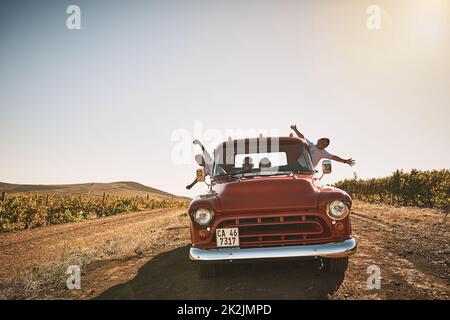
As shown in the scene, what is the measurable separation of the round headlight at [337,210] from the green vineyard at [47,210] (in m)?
17.8

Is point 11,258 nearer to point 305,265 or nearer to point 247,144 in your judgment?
point 247,144

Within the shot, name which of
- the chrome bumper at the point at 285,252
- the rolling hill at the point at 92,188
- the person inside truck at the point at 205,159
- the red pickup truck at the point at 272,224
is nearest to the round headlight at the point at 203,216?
the red pickup truck at the point at 272,224

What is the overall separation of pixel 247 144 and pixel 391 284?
309cm

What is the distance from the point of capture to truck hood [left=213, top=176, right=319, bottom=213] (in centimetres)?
373

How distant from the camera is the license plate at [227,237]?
3648 mm

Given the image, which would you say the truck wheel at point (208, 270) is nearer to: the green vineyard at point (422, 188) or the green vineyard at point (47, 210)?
the green vineyard at point (422, 188)

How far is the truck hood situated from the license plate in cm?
24

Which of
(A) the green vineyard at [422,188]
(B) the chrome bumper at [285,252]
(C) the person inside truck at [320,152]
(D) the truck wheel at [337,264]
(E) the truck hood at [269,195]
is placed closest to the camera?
(B) the chrome bumper at [285,252]

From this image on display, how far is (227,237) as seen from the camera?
3676 millimetres

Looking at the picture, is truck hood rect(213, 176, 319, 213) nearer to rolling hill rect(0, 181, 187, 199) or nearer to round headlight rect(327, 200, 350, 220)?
round headlight rect(327, 200, 350, 220)

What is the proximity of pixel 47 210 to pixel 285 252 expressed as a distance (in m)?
20.9

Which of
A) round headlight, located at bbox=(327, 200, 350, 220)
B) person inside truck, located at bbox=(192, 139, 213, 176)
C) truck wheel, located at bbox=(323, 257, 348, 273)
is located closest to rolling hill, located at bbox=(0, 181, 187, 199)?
person inside truck, located at bbox=(192, 139, 213, 176)

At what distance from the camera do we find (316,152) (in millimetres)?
5918
